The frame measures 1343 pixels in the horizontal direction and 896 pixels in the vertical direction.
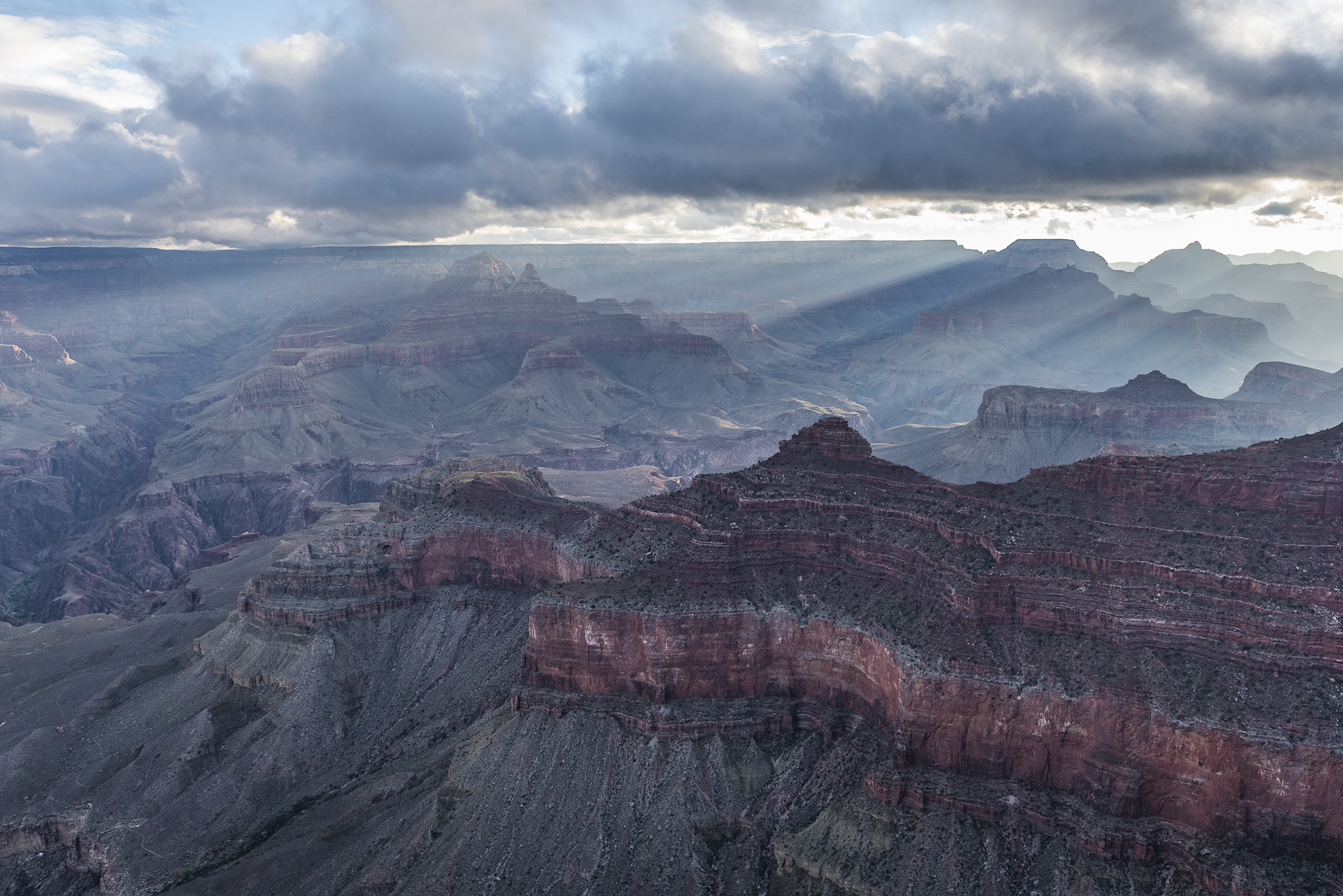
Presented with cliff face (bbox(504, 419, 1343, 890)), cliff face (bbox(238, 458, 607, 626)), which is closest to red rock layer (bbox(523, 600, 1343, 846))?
cliff face (bbox(504, 419, 1343, 890))

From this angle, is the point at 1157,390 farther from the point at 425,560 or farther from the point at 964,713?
the point at 425,560

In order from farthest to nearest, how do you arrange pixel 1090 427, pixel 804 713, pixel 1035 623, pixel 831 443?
pixel 1090 427 < pixel 831 443 < pixel 804 713 < pixel 1035 623

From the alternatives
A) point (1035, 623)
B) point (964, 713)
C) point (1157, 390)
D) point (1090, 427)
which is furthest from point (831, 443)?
point (1157, 390)

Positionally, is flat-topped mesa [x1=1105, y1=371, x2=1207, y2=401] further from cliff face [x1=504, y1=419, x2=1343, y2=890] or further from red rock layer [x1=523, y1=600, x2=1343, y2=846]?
red rock layer [x1=523, y1=600, x2=1343, y2=846]

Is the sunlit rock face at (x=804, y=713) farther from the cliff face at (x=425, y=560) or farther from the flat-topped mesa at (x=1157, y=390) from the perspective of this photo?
the flat-topped mesa at (x=1157, y=390)

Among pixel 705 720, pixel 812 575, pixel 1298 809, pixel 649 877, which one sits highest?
pixel 812 575

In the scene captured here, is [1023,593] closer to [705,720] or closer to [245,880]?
[705,720]

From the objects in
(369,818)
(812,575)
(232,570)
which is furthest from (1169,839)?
(232,570)
